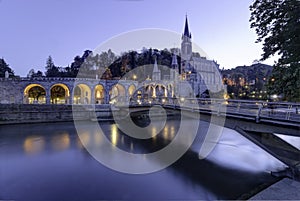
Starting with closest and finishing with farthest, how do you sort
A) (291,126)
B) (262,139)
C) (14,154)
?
(291,126), (262,139), (14,154)

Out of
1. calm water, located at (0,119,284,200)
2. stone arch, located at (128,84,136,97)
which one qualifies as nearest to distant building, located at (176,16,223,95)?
stone arch, located at (128,84,136,97)

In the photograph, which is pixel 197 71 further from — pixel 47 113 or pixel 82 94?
pixel 47 113

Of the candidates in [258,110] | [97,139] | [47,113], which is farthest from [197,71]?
[258,110]

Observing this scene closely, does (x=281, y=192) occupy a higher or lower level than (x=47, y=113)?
lower

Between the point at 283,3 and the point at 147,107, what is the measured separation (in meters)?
20.4

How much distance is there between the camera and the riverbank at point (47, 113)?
2822 cm

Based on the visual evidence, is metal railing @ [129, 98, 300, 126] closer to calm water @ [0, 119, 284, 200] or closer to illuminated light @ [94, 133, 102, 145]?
calm water @ [0, 119, 284, 200]

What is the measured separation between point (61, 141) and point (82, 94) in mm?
28582

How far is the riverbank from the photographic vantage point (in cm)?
2822

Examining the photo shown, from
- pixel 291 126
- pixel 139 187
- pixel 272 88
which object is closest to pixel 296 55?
pixel 272 88

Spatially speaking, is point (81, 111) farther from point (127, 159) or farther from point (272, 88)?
point (272, 88)

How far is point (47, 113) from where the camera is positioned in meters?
30.2

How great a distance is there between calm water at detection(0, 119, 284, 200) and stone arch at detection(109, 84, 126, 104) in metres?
28.8

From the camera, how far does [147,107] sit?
2844 centimetres
